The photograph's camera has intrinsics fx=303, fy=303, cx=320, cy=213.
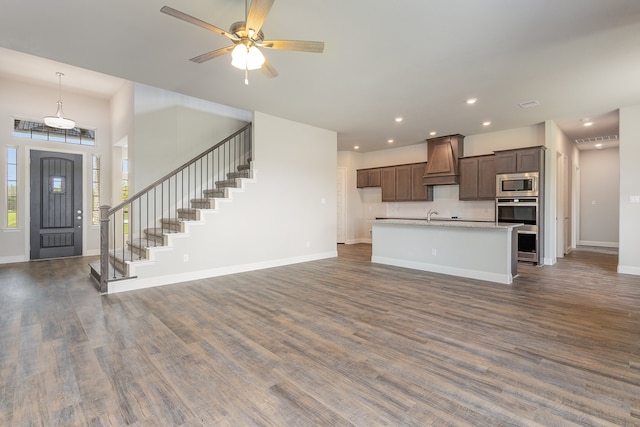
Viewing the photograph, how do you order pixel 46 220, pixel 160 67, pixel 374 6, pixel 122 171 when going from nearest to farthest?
pixel 374 6, pixel 160 67, pixel 46 220, pixel 122 171

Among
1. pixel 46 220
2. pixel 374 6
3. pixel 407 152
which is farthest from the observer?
pixel 407 152

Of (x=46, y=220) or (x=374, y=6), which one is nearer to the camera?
(x=374, y=6)

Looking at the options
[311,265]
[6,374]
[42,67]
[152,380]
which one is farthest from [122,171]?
[152,380]

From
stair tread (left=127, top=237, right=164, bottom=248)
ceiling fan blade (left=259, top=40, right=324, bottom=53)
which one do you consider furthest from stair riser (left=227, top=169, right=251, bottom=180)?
ceiling fan blade (left=259, top=40, right=324, bottom=53)

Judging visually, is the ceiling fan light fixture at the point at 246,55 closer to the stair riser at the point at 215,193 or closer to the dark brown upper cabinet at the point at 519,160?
the stair riser at the point at 215,193

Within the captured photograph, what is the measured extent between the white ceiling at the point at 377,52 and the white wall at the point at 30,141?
0.73m

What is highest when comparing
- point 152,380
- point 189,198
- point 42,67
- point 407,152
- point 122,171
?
point 42,67

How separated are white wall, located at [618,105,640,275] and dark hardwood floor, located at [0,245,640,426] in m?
1.27

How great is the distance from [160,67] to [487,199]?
6.84 meters

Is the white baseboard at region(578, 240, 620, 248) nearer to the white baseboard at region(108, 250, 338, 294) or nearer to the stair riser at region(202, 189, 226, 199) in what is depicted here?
the white baseboard at region(108, 250, 338, 294)

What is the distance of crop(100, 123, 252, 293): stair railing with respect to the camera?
17.2 ft

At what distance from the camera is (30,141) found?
643cm

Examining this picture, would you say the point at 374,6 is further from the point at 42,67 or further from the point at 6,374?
the point at 42,67

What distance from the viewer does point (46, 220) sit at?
663 centimetres
